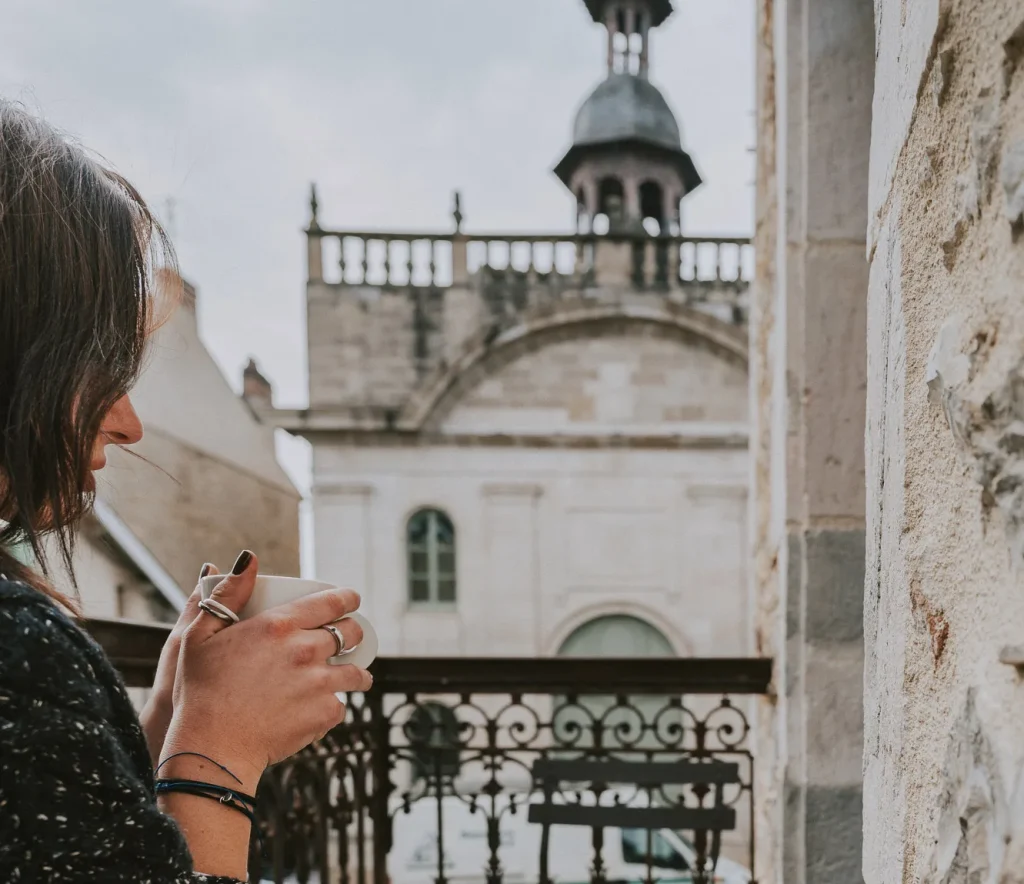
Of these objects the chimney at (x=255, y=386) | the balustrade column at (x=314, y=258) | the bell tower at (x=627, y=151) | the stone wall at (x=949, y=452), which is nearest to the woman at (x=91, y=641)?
the stone wall at (x=949, y=452)

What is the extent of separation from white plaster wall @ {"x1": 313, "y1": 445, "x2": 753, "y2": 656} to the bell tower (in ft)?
14.0

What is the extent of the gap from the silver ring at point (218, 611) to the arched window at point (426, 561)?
881cm

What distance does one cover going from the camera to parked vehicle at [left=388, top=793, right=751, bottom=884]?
448cm

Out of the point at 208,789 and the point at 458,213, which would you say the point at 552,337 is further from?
the point at 208,789

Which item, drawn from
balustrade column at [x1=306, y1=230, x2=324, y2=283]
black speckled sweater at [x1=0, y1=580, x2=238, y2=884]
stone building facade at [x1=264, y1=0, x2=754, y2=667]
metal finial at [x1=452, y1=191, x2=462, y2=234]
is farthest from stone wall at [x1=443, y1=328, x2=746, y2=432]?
black speckled sweater at [x1=0, y1=580, x2=238, y2=884]

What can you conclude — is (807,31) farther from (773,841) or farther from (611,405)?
(611,405)

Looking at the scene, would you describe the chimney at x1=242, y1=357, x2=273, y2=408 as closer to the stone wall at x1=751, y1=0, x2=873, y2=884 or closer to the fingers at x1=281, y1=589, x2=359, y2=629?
the stone wall at x1=751, y1=0, x2=873, y2=884

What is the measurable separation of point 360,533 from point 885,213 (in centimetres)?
896

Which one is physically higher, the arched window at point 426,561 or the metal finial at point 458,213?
the metal finial at point 458,213

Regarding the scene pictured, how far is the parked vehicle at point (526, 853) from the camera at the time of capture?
14.7ft

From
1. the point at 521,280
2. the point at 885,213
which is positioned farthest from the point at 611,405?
the point at 885,213

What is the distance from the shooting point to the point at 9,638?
497 mm

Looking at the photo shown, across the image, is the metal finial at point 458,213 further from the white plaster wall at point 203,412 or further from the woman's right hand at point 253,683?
the woman's right hand at point 253,683

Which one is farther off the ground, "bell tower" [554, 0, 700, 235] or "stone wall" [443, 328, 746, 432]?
"bell tower" [554, 0, 700, 235]
